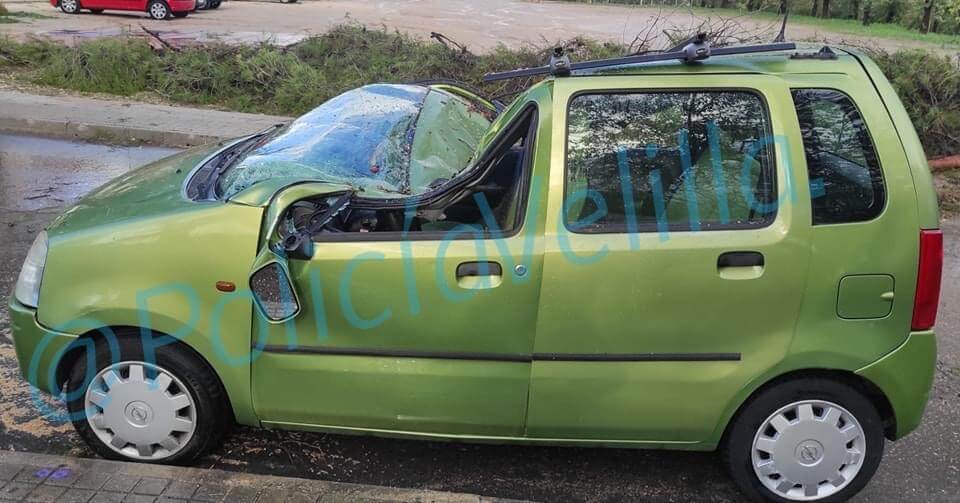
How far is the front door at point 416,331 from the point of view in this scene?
9.07 ft

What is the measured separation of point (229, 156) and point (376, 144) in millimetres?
781

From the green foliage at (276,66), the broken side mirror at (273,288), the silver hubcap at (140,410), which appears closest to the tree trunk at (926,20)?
the green foliage at (276,66)

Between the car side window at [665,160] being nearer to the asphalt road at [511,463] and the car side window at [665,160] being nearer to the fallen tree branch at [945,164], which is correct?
the asphalt road at [511,463]

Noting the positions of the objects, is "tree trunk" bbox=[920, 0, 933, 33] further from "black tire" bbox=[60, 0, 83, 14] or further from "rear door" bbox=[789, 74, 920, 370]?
"rear door" bbox=[789, 74, 920, 370]

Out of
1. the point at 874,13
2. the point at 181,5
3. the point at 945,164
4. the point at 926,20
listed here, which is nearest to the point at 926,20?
the point at 926,20

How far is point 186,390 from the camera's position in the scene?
301 centimetres

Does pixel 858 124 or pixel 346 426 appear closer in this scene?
pixel 858 124

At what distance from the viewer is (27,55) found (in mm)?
13055

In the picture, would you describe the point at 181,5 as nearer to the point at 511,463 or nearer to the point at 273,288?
the point at 273,288

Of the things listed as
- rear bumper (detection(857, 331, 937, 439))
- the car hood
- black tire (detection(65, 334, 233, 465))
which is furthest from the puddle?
rear bumper (detection(857, 331, 937, 439))

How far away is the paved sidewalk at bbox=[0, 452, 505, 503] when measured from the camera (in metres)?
2.71

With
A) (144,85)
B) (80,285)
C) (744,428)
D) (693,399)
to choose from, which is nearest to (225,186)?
(80,285)

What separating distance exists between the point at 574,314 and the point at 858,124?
1.24m

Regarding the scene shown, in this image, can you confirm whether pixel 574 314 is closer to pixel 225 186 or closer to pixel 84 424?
pixel 225 186
